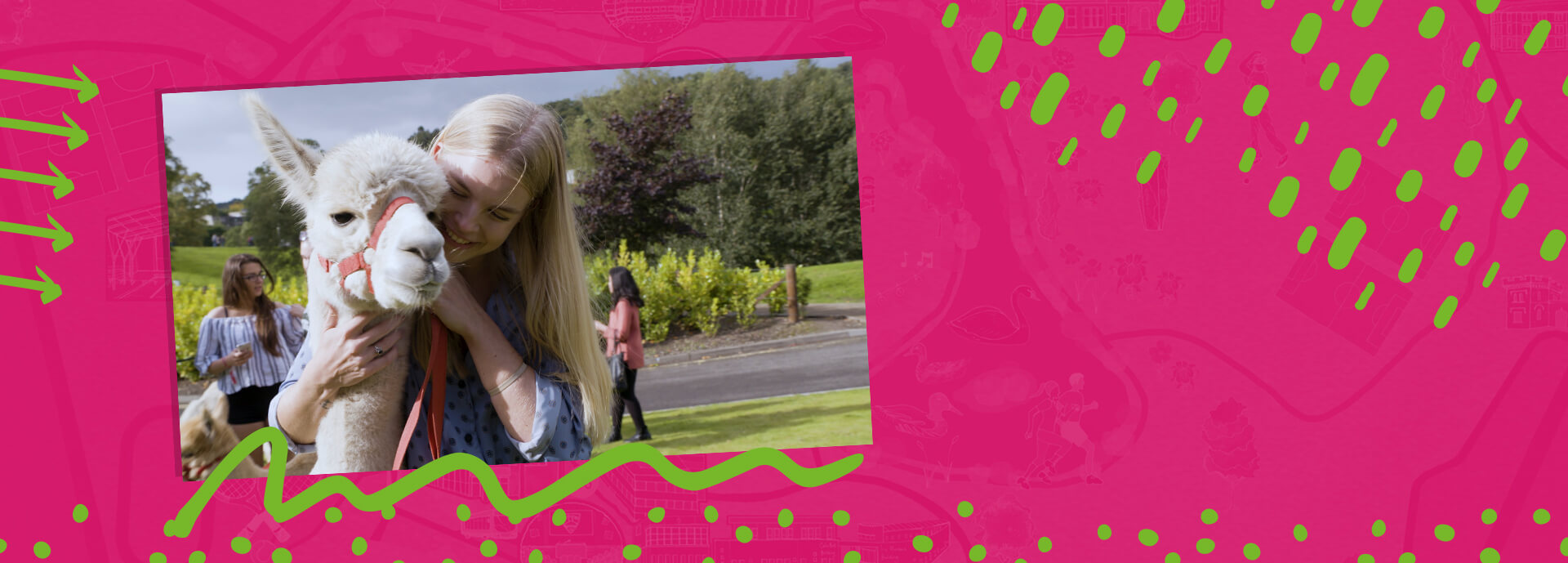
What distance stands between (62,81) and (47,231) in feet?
1.24

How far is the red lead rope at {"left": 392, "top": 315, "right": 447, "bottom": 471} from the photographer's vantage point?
1999 mm

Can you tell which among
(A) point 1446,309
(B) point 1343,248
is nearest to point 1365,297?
(B) point 1343,248

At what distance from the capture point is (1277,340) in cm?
250

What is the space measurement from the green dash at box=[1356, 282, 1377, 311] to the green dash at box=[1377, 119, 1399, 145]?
38 cm

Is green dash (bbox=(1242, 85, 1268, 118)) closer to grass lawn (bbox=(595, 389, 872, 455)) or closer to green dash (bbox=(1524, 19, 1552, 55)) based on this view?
green dash (bbox=(1524, 19, 1552, 55))

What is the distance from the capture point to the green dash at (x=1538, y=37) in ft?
8.33

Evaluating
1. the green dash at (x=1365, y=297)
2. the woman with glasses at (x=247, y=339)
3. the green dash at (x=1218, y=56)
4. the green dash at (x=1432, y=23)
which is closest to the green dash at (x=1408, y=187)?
the green dash at (x=1365, y=297)

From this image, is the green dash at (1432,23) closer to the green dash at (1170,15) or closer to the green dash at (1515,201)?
the green dash at (1515,201)

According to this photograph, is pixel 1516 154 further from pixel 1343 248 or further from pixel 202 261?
pixel 202 261

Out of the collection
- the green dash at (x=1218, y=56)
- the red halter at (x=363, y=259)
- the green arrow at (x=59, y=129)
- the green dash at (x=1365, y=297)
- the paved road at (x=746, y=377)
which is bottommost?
the paved road at (x=746, y=377)

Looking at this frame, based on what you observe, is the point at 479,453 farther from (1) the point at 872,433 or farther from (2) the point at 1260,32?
(2) the point at 1260,32

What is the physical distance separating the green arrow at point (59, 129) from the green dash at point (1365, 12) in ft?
10.8

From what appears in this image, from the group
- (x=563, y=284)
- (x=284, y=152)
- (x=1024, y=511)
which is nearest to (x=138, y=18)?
(x=284, y=152)

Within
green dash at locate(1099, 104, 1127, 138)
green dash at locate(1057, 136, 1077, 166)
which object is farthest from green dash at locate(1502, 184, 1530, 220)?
green dash at locate(1057, 136, 1077, 166)
